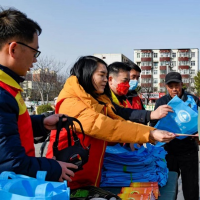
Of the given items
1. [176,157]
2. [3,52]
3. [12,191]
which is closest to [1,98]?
[3,52]

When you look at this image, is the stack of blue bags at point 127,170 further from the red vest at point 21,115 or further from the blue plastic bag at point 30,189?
the blue plastic bag at point 30,189

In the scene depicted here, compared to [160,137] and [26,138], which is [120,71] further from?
[26,138]

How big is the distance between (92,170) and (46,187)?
0.97m

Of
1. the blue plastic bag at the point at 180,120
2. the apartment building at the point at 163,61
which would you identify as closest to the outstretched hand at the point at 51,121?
the blue plastic bag at the point at 180,120

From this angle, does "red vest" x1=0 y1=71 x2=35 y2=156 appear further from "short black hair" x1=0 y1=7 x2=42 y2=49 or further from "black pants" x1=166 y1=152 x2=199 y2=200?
"black pants" x1=166 y1=152 x2=199 y2=200

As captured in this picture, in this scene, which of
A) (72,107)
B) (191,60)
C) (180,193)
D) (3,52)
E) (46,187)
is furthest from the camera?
(191,60)

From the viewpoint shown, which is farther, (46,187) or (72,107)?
(72,107)

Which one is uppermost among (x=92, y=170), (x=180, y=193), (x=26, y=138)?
(x=26, y=138)

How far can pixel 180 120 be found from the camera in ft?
7.71

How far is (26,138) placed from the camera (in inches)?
51.6

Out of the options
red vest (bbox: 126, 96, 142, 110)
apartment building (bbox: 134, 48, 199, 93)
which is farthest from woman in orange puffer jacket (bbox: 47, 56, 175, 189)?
apartment building (bbox: 134, 48, 199, 93)

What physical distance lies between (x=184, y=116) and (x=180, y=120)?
0.05 m

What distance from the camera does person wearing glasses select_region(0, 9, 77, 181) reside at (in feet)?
3.62

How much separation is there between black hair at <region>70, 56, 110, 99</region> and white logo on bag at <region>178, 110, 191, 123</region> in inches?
31.9
